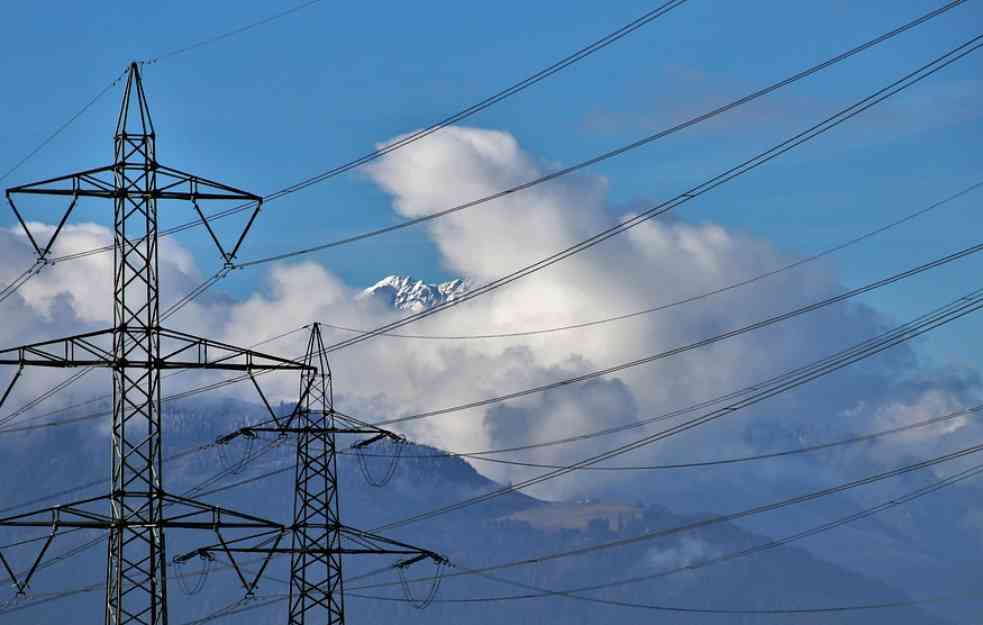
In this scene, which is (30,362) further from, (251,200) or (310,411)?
(310,411)

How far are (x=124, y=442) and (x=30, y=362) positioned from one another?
14.1 feet

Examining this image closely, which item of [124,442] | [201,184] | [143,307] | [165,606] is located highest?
[201,184]

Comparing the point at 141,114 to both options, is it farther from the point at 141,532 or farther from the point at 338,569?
the point at 338,569

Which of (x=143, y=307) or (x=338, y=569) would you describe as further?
Answer: (x=338, y=569)

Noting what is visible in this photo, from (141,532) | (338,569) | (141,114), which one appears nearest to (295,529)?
(338,569)

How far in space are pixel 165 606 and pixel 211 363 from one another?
27.8 ft

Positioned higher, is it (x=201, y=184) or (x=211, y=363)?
(x=201, y=184)

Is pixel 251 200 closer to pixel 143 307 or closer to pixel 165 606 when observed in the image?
pixel 143 307

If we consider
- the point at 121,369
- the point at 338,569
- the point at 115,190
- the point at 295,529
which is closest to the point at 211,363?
the point at 121,369

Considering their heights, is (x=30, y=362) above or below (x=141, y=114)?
below

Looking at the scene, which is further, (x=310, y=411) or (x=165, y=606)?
(x=310, y=411)

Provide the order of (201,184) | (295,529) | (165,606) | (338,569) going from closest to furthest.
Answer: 1. (165,606)
2. (201,184)
3. (295,529)
4. (338,569)

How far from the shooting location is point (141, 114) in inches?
2704

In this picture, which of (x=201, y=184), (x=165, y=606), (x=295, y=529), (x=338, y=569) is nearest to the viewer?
(x=165, y=606)
